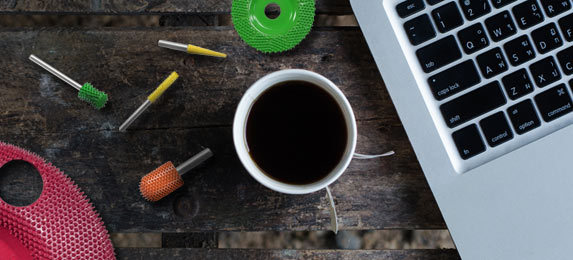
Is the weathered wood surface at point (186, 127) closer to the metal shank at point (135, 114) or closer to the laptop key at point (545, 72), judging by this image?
the metal shank at point (135, 114)

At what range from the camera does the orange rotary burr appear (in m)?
0.55

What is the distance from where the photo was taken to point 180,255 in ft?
1.90

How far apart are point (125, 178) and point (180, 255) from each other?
0.38 feet

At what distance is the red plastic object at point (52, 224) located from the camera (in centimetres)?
51

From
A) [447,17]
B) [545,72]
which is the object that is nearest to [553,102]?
[545,72]

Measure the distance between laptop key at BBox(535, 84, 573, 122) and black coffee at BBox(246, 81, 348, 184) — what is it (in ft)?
0.66

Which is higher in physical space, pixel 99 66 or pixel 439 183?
pixel 99 66

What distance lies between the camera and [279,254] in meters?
0.57

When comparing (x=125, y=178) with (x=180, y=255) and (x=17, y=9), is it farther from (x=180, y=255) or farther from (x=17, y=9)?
(x=17, y=9)

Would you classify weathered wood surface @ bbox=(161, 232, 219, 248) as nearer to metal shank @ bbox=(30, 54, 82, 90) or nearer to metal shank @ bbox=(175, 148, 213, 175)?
metal shank @ bbox=(175, 148, 213, 175)

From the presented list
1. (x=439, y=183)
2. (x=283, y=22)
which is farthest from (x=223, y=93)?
(x=439, y=183)

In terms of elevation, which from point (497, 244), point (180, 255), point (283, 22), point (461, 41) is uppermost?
point (283, 22)

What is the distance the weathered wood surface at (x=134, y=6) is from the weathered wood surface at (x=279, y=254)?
11.4 inches

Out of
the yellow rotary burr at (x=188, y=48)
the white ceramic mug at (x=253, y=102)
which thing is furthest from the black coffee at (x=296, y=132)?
the yellow rotary burr at (x=188, y=48)
